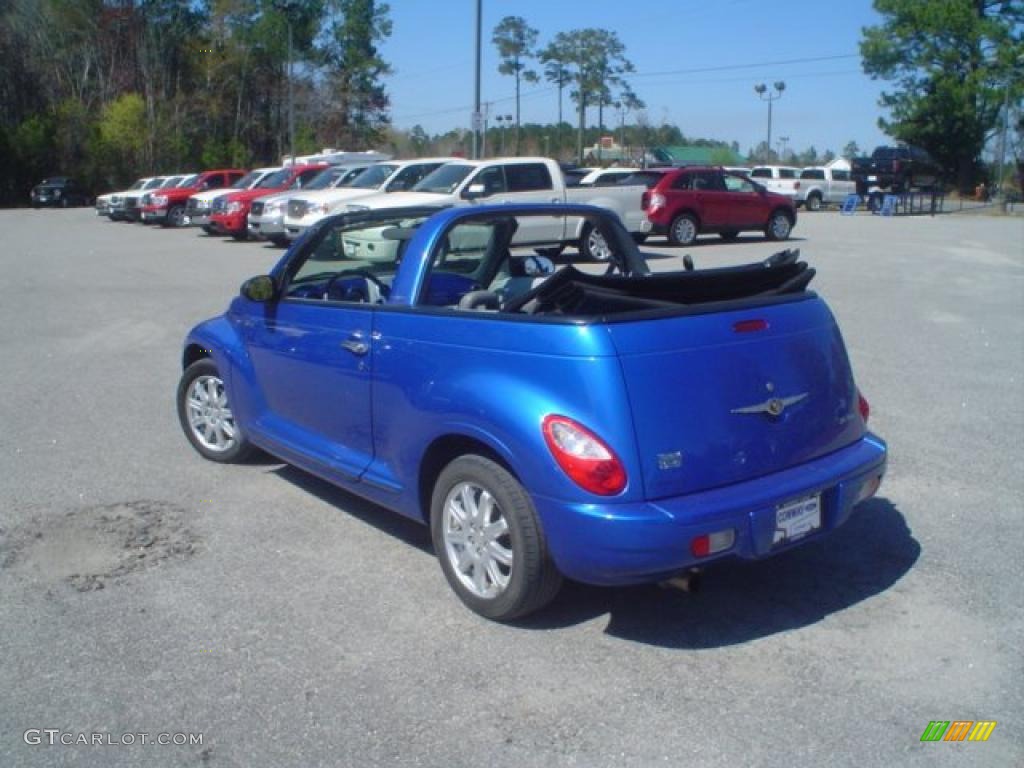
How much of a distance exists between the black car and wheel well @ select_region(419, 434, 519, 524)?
159 ft

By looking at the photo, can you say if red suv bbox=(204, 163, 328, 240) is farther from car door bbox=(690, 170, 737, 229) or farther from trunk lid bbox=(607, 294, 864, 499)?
trunk lid bbox=(607, 294, 864, 499)

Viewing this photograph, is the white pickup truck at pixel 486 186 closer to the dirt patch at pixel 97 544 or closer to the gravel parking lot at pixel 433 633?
the gravel parking lot at pixel 433 633

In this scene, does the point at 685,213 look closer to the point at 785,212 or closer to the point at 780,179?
the point at 785,212

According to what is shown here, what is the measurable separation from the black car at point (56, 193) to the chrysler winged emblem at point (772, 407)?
1949 inches

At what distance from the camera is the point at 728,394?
4.06 metres

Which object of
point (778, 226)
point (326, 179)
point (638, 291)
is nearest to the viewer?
point (638, 291)

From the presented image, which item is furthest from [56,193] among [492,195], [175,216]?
[492,195]

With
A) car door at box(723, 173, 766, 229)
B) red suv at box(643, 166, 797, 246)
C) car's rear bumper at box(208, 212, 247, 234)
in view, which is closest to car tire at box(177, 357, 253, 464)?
red suv at box(643, 166, 797, 246)

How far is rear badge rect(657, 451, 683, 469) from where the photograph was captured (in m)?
3.88

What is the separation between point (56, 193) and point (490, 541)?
162 ft

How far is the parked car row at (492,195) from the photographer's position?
62.0ft

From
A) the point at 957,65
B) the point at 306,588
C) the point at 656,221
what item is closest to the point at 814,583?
the point at 306,588

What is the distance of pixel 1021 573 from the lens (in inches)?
191

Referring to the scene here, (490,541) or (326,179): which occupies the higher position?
(326,179)
